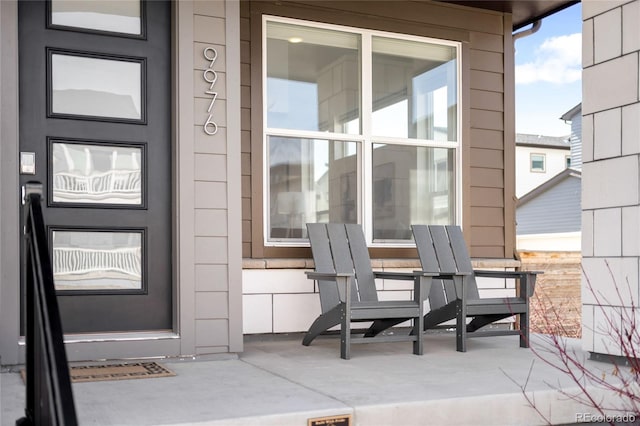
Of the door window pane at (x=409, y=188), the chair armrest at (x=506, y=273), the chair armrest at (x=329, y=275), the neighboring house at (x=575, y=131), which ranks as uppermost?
the neighboring house at (x=575, y=131)

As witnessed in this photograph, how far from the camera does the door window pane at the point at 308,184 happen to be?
16.3ft

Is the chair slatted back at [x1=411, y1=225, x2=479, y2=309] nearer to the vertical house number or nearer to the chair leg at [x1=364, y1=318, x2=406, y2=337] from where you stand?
the chair leg at [x1=364, y1=318, x2=406, y2=337]

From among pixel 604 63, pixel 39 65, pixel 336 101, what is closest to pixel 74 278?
pixel 39 65

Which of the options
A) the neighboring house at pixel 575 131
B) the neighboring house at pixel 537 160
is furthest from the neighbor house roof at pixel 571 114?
the neighboring house at pixel 537 160

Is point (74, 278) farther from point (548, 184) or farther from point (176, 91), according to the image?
→ point (548, 184)

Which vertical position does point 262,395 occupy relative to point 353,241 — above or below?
below

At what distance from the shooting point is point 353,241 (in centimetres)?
482

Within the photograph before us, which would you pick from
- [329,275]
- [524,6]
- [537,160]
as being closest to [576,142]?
[537,160]

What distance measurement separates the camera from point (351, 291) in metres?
4.60

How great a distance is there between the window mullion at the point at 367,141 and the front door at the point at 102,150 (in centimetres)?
171

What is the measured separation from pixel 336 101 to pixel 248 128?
0.75 meters

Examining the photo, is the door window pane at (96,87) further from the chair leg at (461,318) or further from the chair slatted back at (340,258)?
the chair leg at (461,318)

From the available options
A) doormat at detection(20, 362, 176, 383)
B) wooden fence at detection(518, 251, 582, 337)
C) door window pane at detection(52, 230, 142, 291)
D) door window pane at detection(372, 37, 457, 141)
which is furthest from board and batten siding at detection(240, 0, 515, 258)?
doormat at detection(20, 362, 176, 383)

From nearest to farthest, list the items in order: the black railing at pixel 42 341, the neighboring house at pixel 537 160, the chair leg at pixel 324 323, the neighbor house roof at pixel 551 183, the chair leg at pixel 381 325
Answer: the black railing at pixel 42 341, the chair leg at pixel 324 323, the chair leg at pixel 381 325, the neighbor house roof at pixel 551 183, the neighboring house at pixel 537 160
